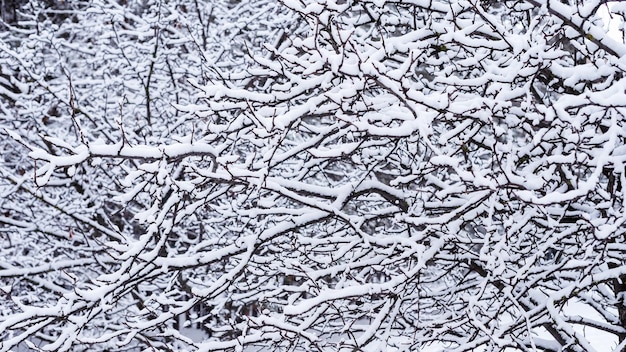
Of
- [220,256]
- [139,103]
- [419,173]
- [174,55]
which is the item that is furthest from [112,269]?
[419,173]

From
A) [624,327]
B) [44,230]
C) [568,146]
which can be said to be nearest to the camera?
[568,146]

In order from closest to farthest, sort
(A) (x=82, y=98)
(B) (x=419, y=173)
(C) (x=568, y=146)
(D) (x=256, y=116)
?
(D) (x=256, y=116), (B) (x=419, y=173), (C) (x=568, y=146), (A) (x=82, y=98)

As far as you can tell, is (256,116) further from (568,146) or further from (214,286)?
(568,146)

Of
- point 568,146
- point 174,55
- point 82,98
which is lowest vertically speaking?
point 568,146

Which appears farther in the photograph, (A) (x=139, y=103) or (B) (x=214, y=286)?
(A) (x=139, y=103)

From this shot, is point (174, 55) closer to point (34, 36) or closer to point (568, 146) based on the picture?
point (34, 36)

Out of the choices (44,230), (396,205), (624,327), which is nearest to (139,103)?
(44,230)

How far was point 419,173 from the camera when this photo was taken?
12.7ft

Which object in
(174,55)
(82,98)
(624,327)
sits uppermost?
(174,55)

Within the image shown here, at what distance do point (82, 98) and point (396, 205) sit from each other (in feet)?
15.9

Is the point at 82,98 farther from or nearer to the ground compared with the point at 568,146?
farther from the ground

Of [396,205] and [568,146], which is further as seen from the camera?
[396,205]

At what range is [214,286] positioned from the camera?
4047mm

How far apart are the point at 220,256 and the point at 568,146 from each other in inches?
89.4
